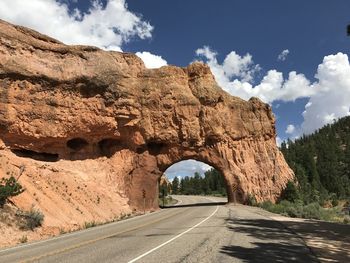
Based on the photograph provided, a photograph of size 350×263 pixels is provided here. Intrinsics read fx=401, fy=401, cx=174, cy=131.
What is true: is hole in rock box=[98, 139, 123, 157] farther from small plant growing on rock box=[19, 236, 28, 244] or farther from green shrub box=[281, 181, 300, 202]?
small plant growing on rock box=[19, 236, 28, 244]

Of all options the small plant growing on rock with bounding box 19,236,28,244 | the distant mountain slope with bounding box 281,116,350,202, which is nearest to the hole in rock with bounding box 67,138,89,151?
the small plant growing on rock with bounding box 19,236,28,244

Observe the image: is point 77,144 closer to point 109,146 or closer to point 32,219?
point 109,146

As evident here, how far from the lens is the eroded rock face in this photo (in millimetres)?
33562

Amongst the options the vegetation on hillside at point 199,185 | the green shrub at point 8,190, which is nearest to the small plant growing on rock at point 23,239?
the green shrub at point 8,190

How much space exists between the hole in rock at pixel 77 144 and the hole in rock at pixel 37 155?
2068 mm

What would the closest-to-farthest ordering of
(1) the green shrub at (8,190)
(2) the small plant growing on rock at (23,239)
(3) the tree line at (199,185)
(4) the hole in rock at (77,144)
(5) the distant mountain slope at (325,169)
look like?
(2) the small plant growing on rock at (23,239) → (1) the green shrub at (8,190) → (4) the hole in rock at (77,144) → (5) the distant mountain slope at (325,169) → (3) the tree line at (199,185)

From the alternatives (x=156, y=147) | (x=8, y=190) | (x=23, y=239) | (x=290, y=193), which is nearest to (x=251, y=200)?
(x=290, y=193)

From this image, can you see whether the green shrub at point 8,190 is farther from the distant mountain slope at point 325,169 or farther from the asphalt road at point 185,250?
the distant mountain slope at point 325,169

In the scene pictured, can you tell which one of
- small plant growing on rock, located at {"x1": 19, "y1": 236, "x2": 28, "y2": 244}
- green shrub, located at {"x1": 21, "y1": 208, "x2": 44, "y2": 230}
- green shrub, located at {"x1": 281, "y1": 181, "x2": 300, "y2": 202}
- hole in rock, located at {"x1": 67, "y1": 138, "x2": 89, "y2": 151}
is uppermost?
hole in rock, located at {"x1": 67, "y1": 138, "x2": 89, "y2": 151}

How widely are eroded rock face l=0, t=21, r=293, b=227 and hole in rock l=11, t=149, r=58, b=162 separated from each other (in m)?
0.09

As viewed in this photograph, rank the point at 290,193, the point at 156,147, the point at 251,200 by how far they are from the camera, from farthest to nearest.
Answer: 1. the point at 290,193
2. the point at 251,200
3. the point at 156,147

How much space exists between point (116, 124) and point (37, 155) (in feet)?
26.9

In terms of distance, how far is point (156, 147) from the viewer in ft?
149

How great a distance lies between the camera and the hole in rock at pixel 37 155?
3438cm
